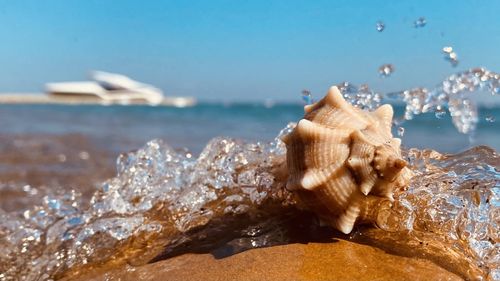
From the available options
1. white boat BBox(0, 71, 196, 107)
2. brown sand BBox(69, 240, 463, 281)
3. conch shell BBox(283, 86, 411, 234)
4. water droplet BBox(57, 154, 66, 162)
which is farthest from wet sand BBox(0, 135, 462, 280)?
white boat BBox(0, 71, 196, 107)

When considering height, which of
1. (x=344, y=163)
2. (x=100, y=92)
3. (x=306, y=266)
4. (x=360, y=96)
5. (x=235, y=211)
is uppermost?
(x=100, y=92)

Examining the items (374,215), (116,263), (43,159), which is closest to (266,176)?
(374,215)

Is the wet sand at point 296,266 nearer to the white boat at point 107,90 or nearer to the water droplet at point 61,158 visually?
the water droplet at point 61,158

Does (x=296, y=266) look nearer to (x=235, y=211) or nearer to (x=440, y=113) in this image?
(x=235, y=211)

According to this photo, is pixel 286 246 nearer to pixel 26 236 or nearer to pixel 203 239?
pixel 203 239

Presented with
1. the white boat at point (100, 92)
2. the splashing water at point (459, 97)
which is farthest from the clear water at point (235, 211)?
the white boat at point (100, 92)

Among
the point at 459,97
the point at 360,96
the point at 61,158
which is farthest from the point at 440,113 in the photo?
the point at 61,158

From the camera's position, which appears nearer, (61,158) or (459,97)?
(459,97)
